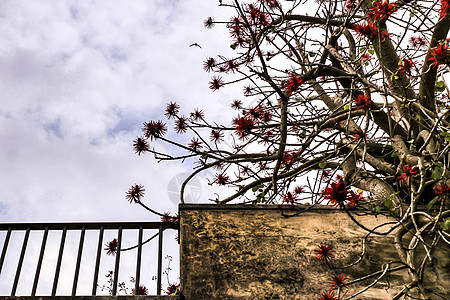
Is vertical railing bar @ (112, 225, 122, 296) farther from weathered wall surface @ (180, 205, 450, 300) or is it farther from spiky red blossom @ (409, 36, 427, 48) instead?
spiky red blossom @ (409, 36, 427, 48)

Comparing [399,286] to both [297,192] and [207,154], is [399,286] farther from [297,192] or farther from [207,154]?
[207,154]

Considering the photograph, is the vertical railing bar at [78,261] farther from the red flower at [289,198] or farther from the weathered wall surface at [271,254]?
the red flower at [289,198]

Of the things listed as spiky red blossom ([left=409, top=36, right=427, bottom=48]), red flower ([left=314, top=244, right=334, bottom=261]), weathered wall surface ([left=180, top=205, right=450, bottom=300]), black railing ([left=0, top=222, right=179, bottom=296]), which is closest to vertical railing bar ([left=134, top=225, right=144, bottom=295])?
black railing ([left=0, top=222, right=179, bottom=296])

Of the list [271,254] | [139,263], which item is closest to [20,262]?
[139,263]

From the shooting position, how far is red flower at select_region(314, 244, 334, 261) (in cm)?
378

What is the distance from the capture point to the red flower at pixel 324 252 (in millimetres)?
3782

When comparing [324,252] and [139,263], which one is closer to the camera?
[324,252]

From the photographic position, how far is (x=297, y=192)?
190 inches

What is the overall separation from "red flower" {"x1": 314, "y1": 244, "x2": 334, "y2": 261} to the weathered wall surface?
57mm

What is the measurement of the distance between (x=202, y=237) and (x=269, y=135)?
163cm

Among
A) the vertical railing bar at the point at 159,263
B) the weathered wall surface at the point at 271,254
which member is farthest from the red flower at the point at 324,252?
the vertical railing bar at the point at 159,263

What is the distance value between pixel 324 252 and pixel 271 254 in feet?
1.63

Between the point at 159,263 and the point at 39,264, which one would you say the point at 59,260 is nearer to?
the point at 39,264

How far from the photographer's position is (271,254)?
3900 millimetres
